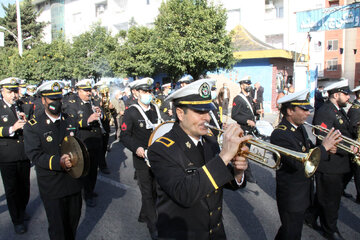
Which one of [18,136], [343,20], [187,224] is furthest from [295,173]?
[343,20]

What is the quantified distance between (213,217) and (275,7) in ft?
88.7

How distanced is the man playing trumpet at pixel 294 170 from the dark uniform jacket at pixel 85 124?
3929 millimetres

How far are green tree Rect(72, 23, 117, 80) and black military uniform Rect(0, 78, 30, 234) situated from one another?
14240mm

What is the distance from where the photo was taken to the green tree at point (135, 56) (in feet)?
57.3

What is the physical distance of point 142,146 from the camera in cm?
475

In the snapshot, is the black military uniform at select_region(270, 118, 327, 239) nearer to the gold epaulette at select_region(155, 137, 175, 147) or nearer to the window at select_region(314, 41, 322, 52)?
the gold epaulette at select_region(155, 137, 175, 147)

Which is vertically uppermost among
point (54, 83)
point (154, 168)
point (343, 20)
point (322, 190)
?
point (343, 20)

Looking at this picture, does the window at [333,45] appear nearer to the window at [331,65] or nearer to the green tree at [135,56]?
the window at [331,65]

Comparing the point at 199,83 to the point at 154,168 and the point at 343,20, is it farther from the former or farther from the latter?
the point at 343,20

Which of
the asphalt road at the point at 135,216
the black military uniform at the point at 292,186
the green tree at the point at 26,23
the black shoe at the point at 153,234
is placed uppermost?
the green tree at the point at 26,23

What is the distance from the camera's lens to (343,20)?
648 inches

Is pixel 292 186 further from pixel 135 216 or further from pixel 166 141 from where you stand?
pixel 135 216

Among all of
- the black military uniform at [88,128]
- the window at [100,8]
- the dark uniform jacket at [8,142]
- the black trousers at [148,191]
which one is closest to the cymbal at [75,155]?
the black trousers at [148,191]

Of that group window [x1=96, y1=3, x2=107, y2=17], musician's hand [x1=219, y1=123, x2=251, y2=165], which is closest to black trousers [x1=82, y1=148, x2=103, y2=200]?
musician's hand [x1=219, y1=123, x2=251, y2=165]
